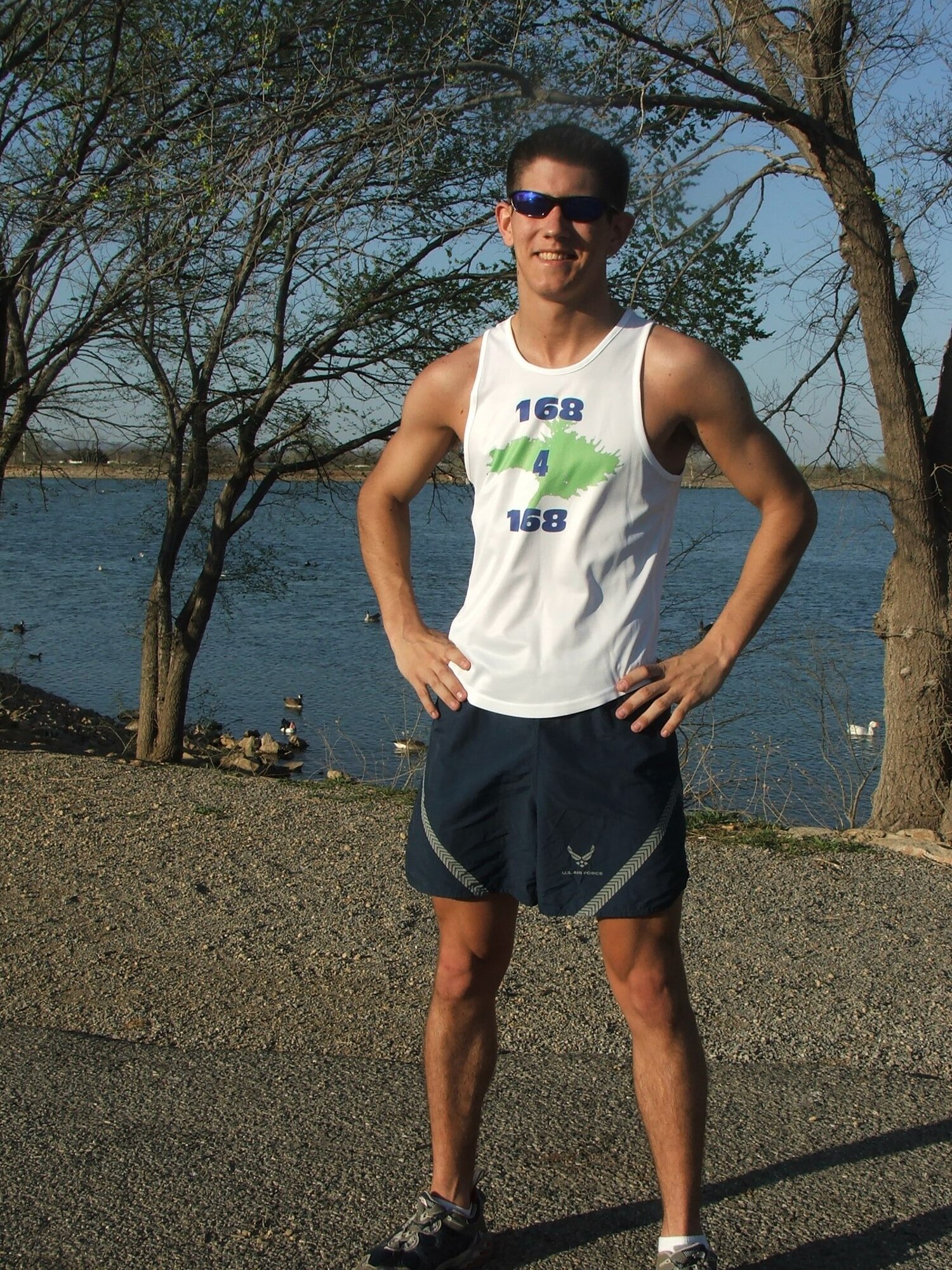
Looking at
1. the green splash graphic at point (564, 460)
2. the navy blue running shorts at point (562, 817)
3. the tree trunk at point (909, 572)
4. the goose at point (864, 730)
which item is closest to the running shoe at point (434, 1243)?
the navy blue running shorts at point (562, 817)

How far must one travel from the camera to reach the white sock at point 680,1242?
2.45 m

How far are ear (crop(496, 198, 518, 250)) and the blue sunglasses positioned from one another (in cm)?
6

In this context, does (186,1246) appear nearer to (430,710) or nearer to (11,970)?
(430,710)

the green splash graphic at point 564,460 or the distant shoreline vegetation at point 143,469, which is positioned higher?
the distant shoreline vegetation at point 143,469

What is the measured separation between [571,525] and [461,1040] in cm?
112

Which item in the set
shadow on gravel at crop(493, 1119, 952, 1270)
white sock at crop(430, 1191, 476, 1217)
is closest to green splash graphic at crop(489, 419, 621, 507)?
white sock at crop(430, 1191, 476, 1217)

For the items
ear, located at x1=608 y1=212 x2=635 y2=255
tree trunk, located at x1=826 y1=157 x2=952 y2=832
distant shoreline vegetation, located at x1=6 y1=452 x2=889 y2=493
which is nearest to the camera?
ear, located at x1=608 y1=212 x2=635 y2=255

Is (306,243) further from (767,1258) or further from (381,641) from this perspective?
(381,641)

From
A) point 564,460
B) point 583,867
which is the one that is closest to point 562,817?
point 583,867

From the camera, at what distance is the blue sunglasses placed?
96.6 inches

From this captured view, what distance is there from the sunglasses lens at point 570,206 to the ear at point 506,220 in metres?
0.07

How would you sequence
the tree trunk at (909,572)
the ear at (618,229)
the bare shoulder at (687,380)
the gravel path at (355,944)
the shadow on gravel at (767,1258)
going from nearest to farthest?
the bare shoulder at (687,380), the ear at (618,229), the shadow on gravel at (767,1258), the gravel path at (355,944), the tree trunk at (909,572)

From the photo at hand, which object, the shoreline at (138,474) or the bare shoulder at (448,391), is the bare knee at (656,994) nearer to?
the bare shoulder at (448,391)

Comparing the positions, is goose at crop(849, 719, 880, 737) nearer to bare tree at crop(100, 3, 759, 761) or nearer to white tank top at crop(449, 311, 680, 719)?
bare tree at crop(100, 3, 759, 761)
